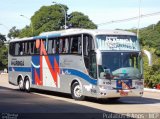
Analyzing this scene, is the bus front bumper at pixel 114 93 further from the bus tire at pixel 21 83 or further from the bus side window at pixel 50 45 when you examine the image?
the bus tire at pixel 21 83

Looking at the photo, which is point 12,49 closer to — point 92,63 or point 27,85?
point 27,85

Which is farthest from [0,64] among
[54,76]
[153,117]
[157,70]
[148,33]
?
[153,117]

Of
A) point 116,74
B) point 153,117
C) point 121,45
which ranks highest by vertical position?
point 121,45

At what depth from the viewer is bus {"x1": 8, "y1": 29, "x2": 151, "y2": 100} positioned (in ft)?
63.0

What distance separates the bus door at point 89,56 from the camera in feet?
64.0

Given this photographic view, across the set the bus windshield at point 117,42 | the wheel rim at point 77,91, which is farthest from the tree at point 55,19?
the bus windshield at point 117,42

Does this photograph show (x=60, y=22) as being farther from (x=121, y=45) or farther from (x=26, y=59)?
(x=121, y=45)

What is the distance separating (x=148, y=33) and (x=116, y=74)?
65.4 meters

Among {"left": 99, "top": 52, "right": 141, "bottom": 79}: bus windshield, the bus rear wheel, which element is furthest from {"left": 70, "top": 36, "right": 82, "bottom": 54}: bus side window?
the bus rear wheel

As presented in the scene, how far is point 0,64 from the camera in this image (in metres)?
94.5

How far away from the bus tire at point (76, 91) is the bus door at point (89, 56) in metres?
1.39

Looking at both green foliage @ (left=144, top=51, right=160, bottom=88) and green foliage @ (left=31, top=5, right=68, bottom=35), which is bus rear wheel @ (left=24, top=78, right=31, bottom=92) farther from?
green foliage @ (left=31, top=5, right=68, bottom=35)

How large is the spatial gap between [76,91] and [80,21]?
63911mm

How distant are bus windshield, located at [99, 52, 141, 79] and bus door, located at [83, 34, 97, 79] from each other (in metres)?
0.49
